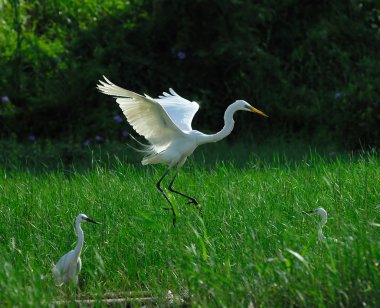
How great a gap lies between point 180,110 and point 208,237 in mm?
1972

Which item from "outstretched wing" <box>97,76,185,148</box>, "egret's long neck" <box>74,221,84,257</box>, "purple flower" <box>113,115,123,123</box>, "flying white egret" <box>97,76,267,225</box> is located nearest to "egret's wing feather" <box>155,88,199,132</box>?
"flying white egret" <box>97,76,267,225</box>

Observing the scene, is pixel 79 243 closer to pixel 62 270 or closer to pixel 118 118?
pixel 62 270

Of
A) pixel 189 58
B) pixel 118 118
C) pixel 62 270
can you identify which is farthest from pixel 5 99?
pixel 62 270

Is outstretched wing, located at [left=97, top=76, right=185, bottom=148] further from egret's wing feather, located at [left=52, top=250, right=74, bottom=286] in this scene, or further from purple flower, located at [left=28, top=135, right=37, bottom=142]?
purple flower, located at [left=28, top=135, right=37, bottom=142]

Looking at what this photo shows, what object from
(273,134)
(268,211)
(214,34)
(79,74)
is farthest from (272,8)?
(268,211)

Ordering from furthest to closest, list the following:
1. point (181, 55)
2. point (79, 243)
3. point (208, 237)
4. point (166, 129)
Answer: point (181, 55), point (166, 129), point (208, 237), point (79, 243)

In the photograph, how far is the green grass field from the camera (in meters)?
3.91

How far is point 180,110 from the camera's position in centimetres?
666

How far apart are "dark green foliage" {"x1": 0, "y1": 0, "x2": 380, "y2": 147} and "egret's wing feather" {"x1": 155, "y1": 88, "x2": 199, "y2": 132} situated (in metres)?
3.47

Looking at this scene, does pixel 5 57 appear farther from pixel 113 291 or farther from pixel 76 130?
pixel 113 291

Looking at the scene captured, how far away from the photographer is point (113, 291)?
4.78 m

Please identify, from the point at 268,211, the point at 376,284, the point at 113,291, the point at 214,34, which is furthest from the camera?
the point at 214,34

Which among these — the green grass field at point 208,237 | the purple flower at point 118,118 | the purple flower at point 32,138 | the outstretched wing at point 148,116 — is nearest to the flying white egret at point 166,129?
the outstretched wing at point 148,116

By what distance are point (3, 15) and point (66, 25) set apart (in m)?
0.84
